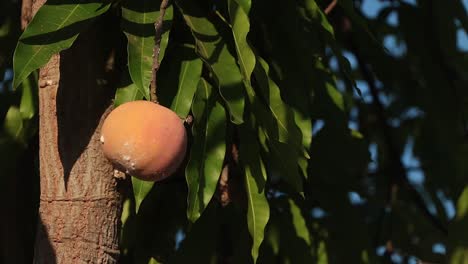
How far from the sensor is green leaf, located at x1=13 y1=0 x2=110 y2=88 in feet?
Result: 3.36

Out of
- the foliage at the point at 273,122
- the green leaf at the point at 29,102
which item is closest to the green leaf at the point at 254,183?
the foliage at the point at 273,122

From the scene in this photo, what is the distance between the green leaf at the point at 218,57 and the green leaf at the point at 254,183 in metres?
0.11

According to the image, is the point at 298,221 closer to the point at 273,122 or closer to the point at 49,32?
the point at 273,122

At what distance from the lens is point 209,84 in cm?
118

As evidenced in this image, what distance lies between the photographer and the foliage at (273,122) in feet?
3.57

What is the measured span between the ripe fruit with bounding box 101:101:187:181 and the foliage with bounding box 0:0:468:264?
9 centimetres

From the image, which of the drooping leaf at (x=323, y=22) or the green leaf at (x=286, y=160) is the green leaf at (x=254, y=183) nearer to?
the green leaf at (x=286, y=160)

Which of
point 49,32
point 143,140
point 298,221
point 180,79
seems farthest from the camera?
point 298,221

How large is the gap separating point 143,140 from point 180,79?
0.22 m

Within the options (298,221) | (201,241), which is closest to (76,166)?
(201,241)

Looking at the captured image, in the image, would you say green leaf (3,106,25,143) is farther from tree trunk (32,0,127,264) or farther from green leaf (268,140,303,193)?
green leaf (268,140,303,193)

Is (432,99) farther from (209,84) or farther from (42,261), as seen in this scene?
(42,261)

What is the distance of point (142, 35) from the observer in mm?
1093

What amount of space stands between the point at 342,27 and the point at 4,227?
Answer: 84 cm
